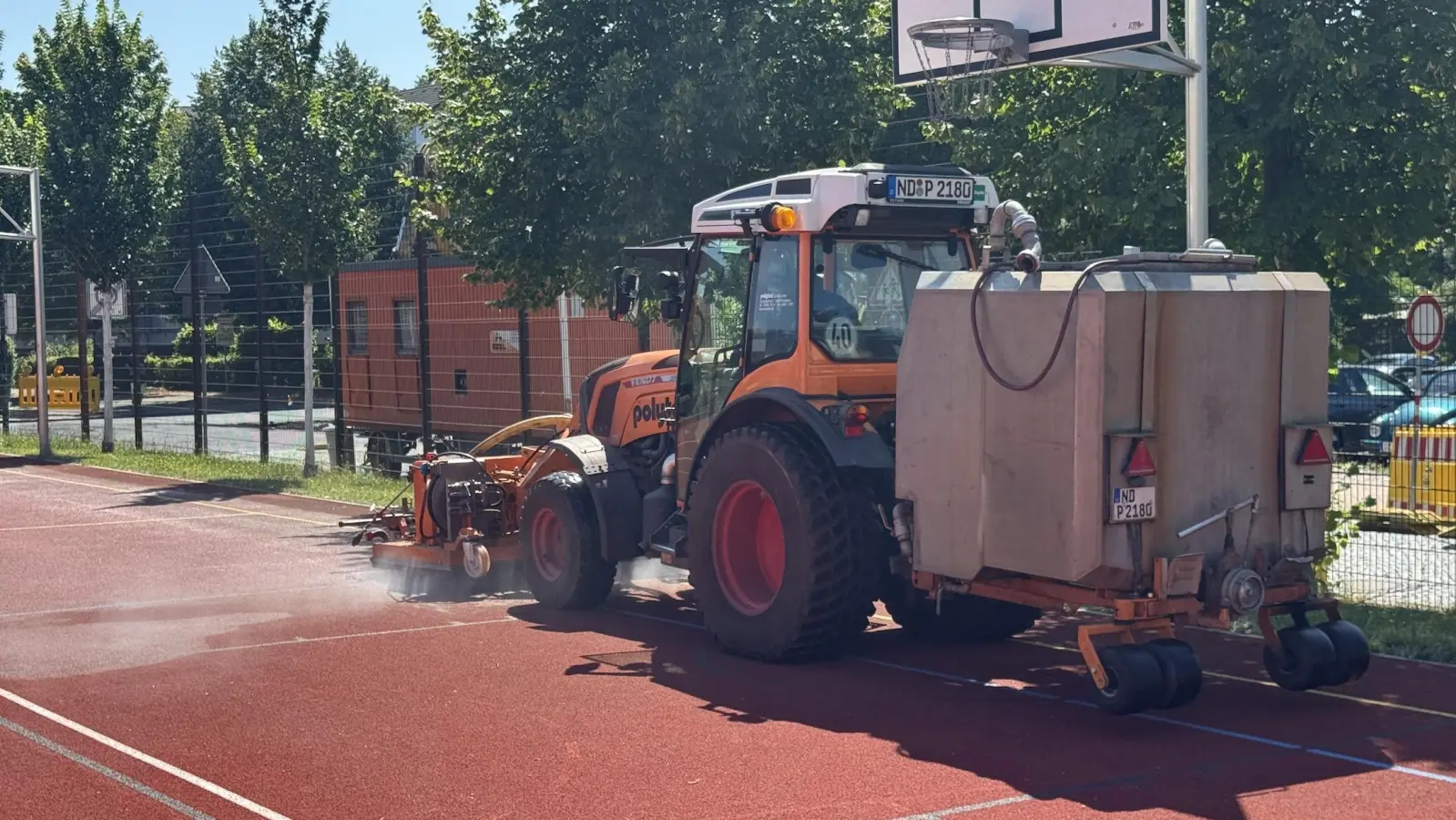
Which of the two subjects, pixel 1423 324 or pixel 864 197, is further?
pixel 1423 324

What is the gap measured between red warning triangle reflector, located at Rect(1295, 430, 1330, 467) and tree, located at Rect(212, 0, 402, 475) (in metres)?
15.7

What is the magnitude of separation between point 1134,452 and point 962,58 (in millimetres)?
5584

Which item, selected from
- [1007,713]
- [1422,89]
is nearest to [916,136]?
[1422,89]

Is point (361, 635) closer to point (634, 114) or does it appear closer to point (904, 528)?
point (904, 528)

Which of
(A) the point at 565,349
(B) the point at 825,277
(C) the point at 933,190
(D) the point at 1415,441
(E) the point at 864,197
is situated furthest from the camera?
(A) the point at 565,349

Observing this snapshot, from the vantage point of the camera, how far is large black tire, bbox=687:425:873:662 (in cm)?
913

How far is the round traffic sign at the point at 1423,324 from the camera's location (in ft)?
42.4

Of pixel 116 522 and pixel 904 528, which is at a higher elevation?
pixel 904 528

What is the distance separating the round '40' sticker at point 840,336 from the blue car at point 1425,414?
5753 millimetres

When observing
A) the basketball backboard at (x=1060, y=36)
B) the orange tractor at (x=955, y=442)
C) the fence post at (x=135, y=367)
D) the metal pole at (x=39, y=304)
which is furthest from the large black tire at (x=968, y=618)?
the fence post at (x=135, y=367)

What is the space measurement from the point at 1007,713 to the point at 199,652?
5.01 m

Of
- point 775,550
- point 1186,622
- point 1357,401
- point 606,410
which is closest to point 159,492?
point 606,410

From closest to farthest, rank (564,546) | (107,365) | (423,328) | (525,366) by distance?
(564,546), (525,366), (423,328), (107,365)

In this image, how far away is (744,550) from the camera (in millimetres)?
9945
